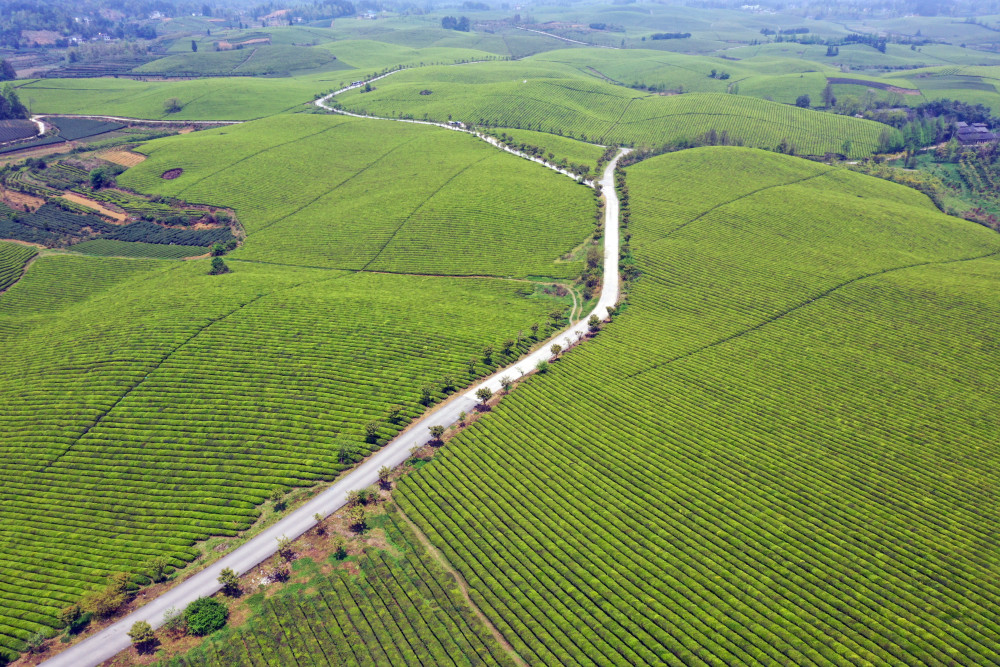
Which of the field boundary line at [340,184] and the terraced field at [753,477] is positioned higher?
the field boundary line at [340,184]

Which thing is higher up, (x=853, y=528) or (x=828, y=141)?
(x=828, y=141)

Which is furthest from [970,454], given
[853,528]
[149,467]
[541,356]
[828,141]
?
[828,141]

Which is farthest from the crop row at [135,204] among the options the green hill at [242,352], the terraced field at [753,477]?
the terraced field at [753,477]

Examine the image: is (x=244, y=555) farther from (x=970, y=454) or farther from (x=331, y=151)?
(x=331, y=151)

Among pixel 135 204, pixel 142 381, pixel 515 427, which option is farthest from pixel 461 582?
pixel 135 204

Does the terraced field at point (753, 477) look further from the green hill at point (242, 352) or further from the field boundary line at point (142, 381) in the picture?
the field boundary line at point (142, 381)

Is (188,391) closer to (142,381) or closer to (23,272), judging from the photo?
(142,381)

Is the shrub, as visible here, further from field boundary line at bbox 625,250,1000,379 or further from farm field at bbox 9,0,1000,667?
field boundary line at bbox 625,250,1000,379

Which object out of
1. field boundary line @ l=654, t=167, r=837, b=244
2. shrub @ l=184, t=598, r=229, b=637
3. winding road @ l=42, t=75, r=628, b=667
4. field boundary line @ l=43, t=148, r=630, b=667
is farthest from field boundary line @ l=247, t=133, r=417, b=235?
shrub @ l=184, t=598, r=229, b=637
